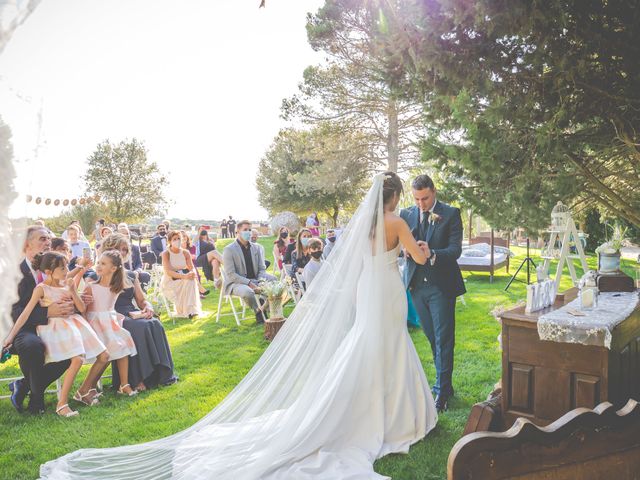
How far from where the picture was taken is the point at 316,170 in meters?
22.0

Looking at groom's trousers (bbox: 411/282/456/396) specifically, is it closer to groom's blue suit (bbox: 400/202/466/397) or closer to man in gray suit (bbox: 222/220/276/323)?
groom's blue suit (bbox: 400/202/466/397)

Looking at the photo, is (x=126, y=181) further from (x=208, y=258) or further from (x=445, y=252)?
(x=445, y=252)

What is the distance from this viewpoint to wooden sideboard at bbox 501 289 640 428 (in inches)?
116

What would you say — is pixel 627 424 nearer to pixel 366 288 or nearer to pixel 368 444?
pixel 368 444

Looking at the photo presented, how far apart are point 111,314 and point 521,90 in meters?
5.18

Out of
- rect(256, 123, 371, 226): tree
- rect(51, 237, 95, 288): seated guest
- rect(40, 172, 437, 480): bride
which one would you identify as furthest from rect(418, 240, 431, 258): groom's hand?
rect(256, 123, 371, 226): tree

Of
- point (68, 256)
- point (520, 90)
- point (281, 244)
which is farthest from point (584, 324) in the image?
point (281, 244)

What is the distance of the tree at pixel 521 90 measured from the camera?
15.4 ft

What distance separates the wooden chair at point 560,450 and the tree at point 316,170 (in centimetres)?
1976

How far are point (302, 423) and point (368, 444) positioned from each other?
0.51 metres

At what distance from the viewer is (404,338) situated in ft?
12.2

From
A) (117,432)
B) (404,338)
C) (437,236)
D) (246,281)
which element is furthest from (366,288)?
(246,281)

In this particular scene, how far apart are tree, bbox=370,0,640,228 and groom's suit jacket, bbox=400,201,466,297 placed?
4.53 feet

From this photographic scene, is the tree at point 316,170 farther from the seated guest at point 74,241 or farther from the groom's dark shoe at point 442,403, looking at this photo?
the groom's dark shoe at point 442,403
